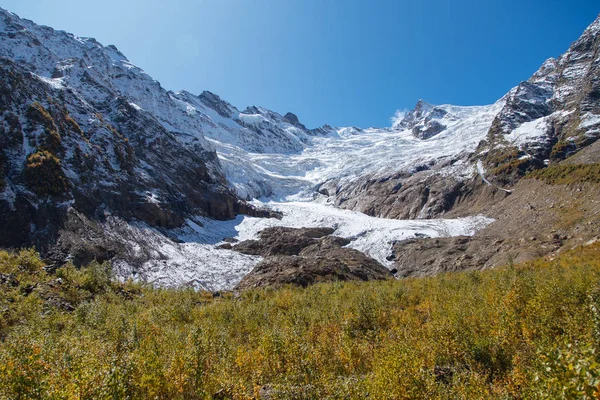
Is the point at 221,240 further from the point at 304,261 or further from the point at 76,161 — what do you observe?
the point at 76,161

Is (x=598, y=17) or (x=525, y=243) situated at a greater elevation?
(x=598, y=17)

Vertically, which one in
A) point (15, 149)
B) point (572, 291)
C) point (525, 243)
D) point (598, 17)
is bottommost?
point (572, 291)

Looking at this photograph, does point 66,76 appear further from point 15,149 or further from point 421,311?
point 421,311

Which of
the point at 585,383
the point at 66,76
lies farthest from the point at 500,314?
the point at 66,76

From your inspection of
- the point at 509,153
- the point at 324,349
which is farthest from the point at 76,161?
the point at 509,153

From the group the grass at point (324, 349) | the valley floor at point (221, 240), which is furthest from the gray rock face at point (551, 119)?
the grass at point (324, 349)

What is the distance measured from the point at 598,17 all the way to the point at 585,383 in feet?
581

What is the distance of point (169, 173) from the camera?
79.9 m

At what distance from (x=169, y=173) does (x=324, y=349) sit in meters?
74.6

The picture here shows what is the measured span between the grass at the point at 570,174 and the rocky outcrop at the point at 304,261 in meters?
36.2

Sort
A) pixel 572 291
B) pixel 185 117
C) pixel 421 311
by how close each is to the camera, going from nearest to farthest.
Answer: pixel 572 291 < pixel 421 311 < pixel 185 117

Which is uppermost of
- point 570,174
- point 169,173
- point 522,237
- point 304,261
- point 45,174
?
point 570,174

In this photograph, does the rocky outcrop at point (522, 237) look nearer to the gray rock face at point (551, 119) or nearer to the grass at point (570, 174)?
the grass at point (570, 174)

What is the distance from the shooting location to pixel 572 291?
54.7ft
